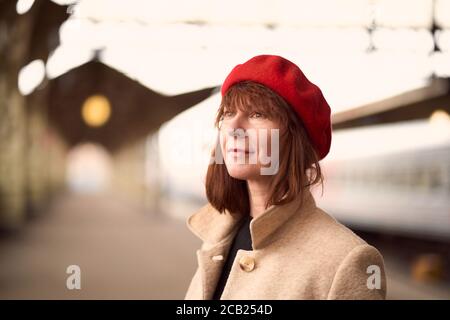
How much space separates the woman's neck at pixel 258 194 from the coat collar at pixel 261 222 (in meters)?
0.06

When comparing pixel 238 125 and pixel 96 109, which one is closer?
pixel 238 125

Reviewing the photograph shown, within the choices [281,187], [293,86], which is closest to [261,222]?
[281,187]

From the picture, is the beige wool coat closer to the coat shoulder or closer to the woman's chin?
the coat shoulder

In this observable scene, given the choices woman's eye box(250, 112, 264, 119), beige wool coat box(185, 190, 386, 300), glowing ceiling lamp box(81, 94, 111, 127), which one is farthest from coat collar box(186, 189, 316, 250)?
glowing ceiling lamp box(81, 94, 111, 127)

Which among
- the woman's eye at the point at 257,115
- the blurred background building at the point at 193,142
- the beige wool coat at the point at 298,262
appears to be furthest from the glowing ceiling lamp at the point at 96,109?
the woman's eye at the point at 257,115

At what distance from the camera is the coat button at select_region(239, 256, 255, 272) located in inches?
58.9

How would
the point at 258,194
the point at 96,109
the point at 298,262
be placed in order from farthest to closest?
1. the point at 96,109
2. the point at 258,194
3. the point at 298,262

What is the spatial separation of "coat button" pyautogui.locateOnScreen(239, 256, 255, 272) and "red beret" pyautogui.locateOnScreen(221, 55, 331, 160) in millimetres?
334

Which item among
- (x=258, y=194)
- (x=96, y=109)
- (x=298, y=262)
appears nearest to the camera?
(x=298, y=262)

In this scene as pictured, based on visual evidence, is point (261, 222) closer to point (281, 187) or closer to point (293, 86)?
point (281, 187)

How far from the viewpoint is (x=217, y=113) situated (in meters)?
Answer: 1.61

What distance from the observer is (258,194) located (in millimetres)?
1582

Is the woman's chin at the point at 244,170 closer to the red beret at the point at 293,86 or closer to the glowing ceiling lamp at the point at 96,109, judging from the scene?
the red beret at the point at 293,86

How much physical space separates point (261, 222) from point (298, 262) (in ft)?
0.42
